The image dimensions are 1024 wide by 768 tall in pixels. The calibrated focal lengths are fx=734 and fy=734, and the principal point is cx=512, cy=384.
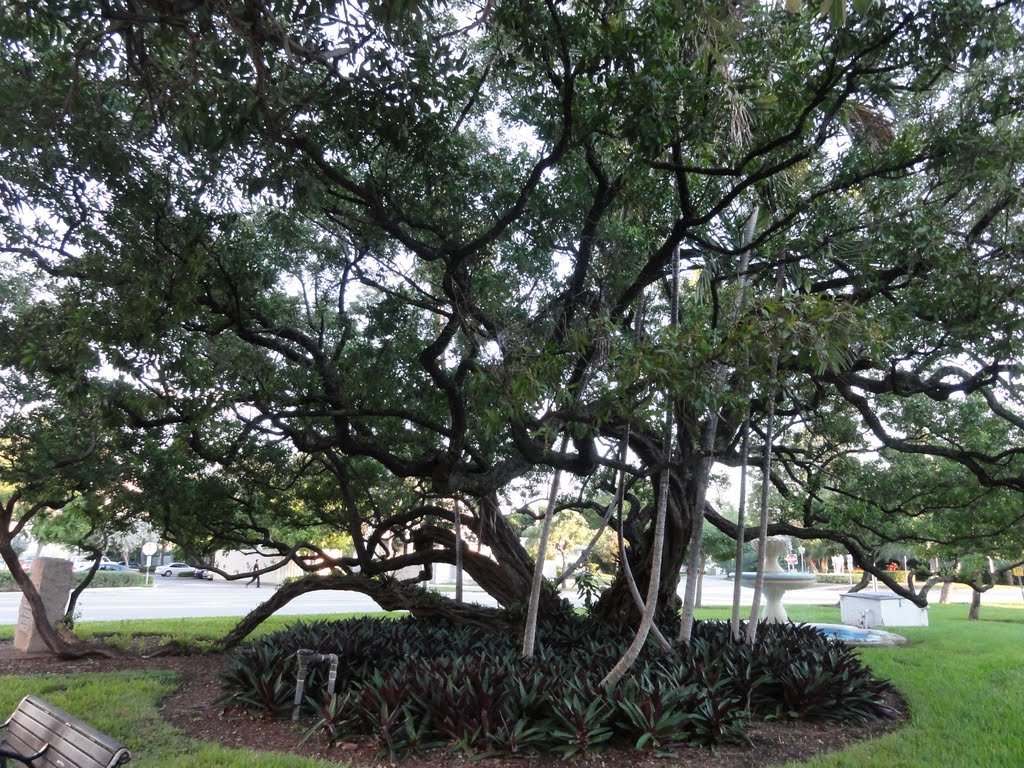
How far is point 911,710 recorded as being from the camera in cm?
702

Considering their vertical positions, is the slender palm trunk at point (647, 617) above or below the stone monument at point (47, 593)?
above

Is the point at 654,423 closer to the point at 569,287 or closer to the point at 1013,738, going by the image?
the point at 569,287

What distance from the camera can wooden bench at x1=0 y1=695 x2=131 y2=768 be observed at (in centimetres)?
Answer: 355

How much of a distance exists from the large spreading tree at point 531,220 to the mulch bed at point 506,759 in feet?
7.79

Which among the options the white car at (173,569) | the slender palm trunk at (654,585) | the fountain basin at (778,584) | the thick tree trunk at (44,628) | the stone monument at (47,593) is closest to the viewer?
the slender palm trunk at (654,585)

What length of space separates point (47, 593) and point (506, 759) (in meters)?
9.50

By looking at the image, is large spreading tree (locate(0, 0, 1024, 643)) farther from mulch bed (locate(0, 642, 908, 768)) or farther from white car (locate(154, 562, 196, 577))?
white car (locate(154, 562, 196, 577))

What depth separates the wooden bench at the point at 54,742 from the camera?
355 cm

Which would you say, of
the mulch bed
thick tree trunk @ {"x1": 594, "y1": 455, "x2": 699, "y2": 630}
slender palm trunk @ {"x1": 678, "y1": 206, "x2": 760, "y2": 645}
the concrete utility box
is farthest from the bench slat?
the concrete utility box

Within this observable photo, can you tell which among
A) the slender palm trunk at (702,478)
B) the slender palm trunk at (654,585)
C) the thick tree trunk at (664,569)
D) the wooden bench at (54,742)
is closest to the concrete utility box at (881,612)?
the thick tree trunk at (664,569)

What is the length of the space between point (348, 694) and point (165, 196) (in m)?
4.94

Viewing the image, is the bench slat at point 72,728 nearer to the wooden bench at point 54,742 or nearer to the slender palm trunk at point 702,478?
the wooden bench at point 54,742

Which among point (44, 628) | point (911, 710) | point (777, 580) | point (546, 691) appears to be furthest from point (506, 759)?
point (777, 580)

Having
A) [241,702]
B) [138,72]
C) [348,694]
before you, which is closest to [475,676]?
[348,694]
